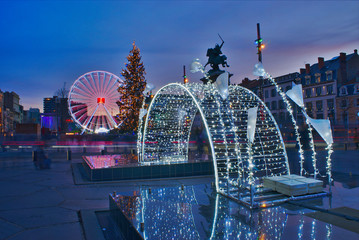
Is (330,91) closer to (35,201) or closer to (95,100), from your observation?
(95,100)

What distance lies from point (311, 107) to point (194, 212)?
49212 mm

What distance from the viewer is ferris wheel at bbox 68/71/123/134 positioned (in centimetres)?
3531

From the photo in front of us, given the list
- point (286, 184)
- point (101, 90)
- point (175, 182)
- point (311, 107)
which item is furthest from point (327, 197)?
point (311, 107)

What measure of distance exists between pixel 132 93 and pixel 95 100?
787cm

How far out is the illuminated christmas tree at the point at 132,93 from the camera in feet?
100

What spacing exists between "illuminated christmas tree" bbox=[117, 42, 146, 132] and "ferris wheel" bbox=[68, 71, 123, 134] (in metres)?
4.21

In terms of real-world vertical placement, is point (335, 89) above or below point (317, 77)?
below

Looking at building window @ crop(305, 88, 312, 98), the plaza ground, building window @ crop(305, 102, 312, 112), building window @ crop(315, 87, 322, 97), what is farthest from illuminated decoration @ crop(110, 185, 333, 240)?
building window @ crop(305, 88, 312, 98)

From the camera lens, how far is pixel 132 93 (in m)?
30.9

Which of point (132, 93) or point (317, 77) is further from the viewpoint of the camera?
point (317, 77)

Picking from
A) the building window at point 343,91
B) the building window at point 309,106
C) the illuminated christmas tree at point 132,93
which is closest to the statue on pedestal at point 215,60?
the illuminated christmas tree at point 132,93

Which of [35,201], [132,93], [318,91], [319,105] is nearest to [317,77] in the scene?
[318,91]

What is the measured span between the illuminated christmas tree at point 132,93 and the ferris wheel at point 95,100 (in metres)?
4.21

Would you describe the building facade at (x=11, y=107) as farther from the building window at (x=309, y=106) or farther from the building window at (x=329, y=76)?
the building window at (x=329, y=76)
